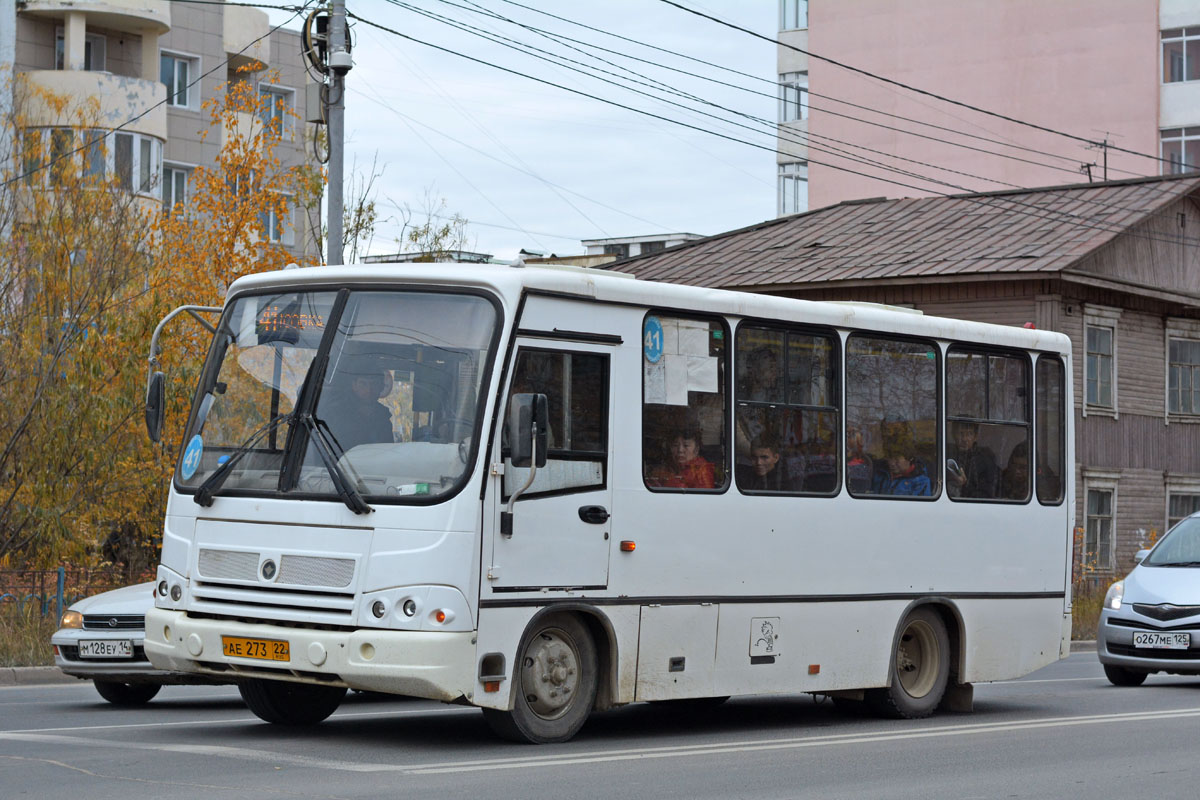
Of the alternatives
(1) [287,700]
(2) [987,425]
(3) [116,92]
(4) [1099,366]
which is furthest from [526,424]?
(3) [116,92]

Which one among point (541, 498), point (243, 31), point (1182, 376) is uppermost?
point (243, 31)

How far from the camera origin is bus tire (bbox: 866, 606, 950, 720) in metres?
14.0

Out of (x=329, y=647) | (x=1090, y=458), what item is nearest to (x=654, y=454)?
(x=329, y=647)

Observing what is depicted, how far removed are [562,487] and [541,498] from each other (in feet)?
0.76

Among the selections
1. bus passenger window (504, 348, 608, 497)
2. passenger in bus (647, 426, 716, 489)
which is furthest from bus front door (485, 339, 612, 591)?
passenger in bus (647, 426, 716, 489)

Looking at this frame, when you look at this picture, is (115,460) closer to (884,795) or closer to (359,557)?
(359,557)

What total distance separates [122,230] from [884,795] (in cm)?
1584

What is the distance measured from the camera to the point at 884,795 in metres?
9.59

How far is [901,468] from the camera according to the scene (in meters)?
13.9

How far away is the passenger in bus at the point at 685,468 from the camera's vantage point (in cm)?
1184

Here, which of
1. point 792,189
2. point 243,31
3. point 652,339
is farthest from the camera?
point 792,189

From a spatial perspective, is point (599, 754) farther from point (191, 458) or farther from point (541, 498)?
point (191, 458)

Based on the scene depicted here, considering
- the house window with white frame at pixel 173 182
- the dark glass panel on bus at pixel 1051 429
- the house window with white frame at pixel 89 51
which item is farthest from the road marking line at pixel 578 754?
the house window with white frame at pixel 173 182

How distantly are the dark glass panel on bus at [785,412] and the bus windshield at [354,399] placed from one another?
2459 mm
